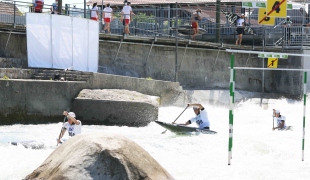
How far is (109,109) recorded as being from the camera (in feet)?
79.5

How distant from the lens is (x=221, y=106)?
32.8 meters

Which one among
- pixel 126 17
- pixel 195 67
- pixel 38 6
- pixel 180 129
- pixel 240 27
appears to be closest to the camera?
pixel 180 129

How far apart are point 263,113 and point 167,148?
13.3 m

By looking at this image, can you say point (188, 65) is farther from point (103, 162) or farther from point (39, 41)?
point (103, 162)

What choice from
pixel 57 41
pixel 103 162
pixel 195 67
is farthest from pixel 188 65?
pixel 103 162

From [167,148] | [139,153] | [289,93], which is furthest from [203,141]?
[289,93]

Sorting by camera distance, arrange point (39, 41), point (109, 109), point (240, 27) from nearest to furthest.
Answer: point (109, 109), point (39, 41), point (240, 27)

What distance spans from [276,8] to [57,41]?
10.9 m

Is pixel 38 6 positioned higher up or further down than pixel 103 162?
higher up

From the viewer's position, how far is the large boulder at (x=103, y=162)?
11141mm

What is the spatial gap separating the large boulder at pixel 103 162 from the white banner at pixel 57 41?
13879mm

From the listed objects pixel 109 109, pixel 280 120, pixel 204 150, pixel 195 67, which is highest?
pixel 195 67

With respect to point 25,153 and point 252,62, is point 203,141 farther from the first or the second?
point 252,62

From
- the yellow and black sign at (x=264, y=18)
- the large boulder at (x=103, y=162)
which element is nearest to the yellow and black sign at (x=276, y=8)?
the yellow and black sign at (x=264, y=18)
